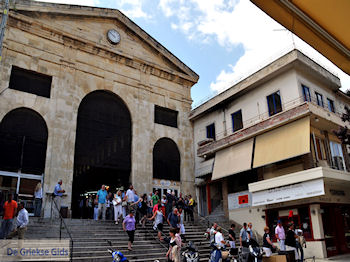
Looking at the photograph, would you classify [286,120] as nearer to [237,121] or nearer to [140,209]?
[237,121]

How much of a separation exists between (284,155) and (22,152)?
592 inches

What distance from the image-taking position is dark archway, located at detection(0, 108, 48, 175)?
1753 cm

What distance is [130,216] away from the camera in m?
12.7

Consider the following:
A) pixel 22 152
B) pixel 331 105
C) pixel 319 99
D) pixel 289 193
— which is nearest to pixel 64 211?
pixel 22 152

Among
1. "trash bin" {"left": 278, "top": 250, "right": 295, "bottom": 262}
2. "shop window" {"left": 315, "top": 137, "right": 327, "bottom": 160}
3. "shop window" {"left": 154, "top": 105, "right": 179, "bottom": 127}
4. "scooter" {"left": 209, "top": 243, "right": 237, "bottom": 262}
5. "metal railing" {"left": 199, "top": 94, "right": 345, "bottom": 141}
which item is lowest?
"trash bin" {"left": 278, "top": 250, "right": 295, "bottom": 262}

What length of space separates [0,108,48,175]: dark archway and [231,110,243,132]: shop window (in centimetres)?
1304

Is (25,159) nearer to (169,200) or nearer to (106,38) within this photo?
(169,200)

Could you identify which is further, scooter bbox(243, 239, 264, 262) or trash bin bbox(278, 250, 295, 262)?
trash bin bbox(278, 250, 295, 262)

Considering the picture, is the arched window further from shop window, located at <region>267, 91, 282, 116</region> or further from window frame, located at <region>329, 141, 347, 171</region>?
window frame, located at <region>329, 141, 347, 171</region>

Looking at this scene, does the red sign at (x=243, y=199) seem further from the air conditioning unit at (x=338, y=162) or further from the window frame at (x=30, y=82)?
the window frame at (x=30, y=82)

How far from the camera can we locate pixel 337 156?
1947 centimetres

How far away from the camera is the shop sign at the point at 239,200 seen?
66.0ft

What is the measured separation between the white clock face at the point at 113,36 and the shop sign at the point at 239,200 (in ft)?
47.2

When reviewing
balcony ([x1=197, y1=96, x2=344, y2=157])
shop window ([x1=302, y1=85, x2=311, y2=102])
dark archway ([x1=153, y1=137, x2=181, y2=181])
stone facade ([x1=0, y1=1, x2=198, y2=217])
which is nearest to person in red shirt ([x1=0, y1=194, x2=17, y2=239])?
stone facade ([x1=0, y1=1, x2=198, y2=217])
